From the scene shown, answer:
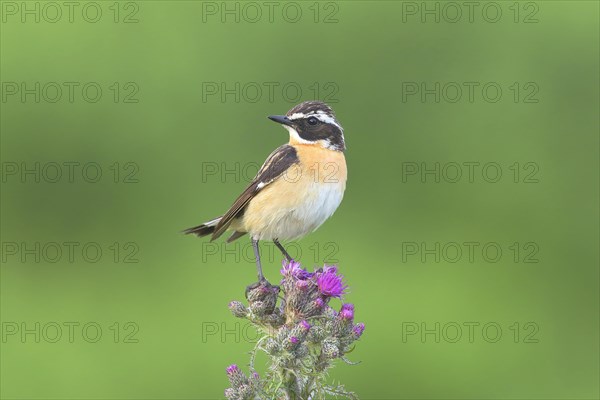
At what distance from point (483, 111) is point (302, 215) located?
6.40m

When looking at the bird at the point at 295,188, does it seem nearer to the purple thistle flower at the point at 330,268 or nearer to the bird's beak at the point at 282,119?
the bird's beak at the point at 282,119

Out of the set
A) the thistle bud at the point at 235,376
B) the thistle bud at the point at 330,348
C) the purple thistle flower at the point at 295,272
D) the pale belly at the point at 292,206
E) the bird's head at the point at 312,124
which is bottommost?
the thistle bud at the point at 235,376

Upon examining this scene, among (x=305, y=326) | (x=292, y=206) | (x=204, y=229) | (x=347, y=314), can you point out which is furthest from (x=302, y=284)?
(x=204, y=229)

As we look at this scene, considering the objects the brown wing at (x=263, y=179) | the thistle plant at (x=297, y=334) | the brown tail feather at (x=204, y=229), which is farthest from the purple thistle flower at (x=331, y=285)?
the brown tail feather at (x=204, y=229)

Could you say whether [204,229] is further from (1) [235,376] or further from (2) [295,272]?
(1) [235,376]

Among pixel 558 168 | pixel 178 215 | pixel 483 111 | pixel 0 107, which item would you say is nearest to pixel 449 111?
pixel 483 111

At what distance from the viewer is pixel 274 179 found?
6.14 m

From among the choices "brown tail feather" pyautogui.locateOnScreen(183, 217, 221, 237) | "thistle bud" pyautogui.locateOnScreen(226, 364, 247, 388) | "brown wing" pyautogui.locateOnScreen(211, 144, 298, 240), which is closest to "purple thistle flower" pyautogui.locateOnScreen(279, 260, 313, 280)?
"thistle bud" pyautogui.locateOnScreen(226, 364, 247, 388)

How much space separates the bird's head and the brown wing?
124mm

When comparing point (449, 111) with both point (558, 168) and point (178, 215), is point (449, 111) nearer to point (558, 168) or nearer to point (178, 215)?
point (558, 168)

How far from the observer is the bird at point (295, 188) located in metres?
6.05

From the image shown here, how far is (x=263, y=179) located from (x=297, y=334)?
1.93 metres

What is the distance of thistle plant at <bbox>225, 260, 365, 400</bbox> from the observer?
4.35 meters

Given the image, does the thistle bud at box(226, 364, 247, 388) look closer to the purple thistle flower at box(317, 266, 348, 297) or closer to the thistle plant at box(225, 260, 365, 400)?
the thistle plant at box(225, 260, 365, 400)
